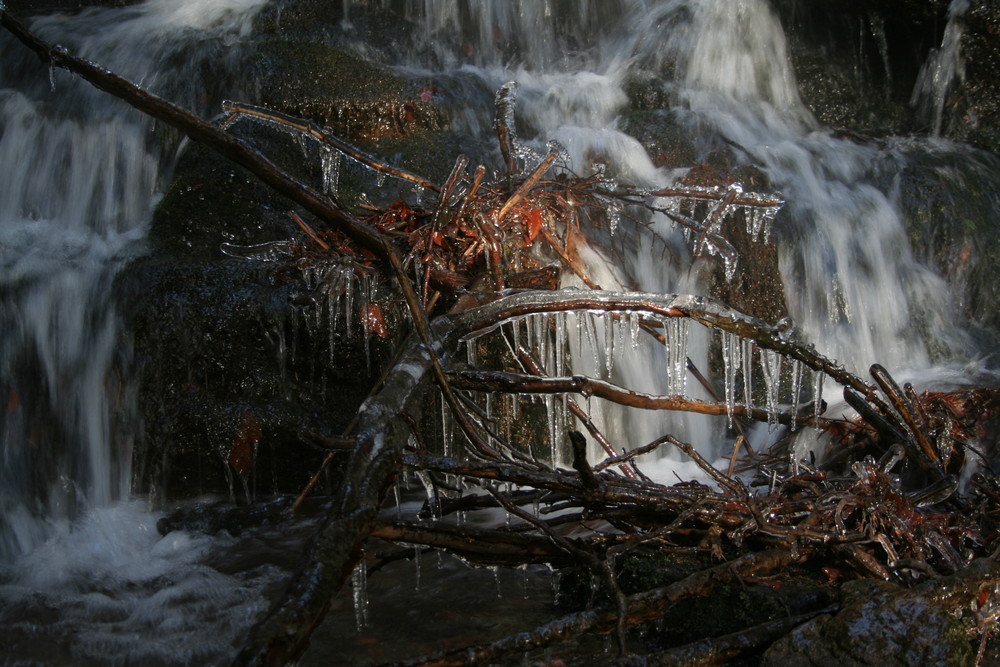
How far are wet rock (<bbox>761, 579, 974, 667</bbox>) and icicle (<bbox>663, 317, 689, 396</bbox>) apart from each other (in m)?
1.47

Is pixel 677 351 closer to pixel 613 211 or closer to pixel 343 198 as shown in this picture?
pixel 613 211

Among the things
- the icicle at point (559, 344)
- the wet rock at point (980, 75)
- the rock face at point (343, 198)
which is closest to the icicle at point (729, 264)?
the rock face at point (343, 198)

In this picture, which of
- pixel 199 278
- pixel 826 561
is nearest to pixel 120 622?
pixel 199 278

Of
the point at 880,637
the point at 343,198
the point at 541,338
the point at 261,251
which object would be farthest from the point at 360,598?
the point at 343,198

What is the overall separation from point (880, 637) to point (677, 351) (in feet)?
5.58

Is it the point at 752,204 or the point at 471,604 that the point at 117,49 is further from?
the point at 471,604

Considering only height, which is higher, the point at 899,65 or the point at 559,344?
the point at 899,65

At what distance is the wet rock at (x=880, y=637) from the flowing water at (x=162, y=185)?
1.96m

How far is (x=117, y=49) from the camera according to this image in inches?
290

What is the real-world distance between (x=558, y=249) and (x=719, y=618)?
2449mm

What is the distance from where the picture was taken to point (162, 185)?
6.32 meters

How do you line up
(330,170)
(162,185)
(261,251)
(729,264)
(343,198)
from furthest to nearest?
(162,185)
(343,198)
(729,264)
(330,170)
(261,251)

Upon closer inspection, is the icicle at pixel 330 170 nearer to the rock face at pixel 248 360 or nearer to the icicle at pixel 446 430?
the rock face at pixel 248 360

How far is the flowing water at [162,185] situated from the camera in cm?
376
